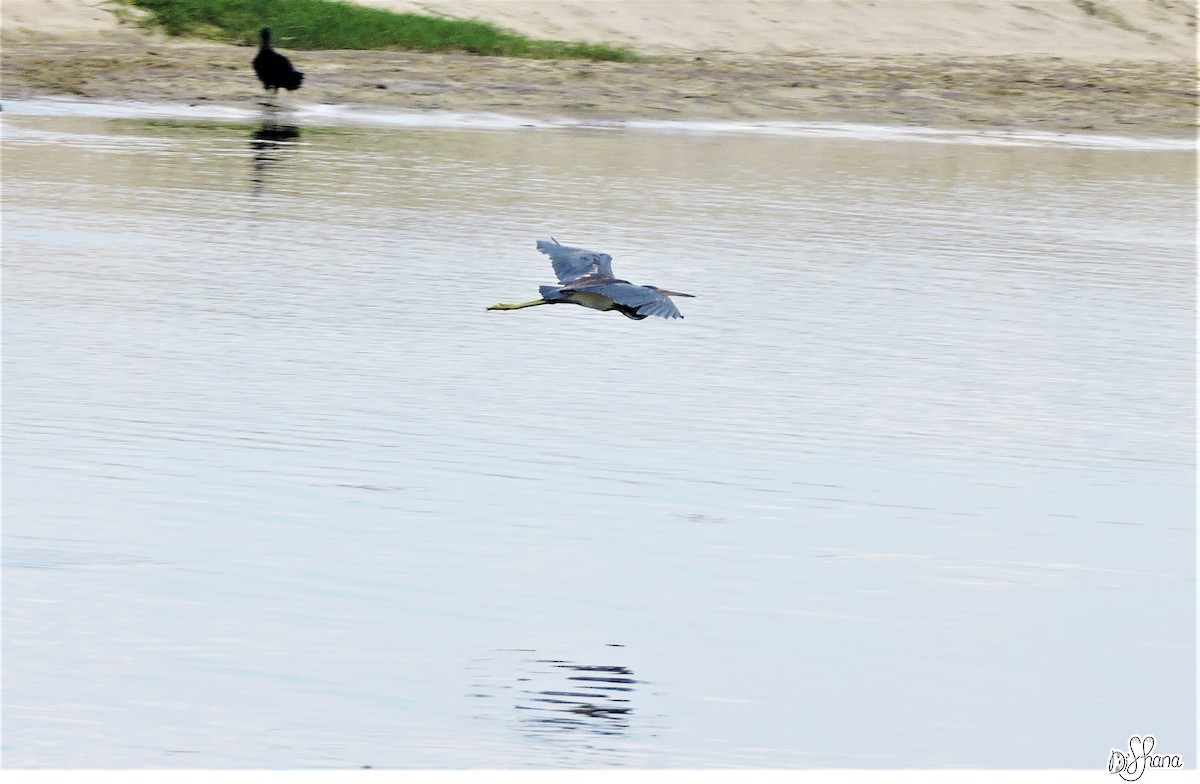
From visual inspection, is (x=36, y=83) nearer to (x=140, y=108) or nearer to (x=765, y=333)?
(x=140, y=108)

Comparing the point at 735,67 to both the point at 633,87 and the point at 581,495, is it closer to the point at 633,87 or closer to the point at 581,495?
the point at 633,87

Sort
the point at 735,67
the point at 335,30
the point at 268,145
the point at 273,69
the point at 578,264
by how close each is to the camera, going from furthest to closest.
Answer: the point at 335,30 → the point at 735,67 → the point at 273,69 → the point at 268,145 → the point at 578,264

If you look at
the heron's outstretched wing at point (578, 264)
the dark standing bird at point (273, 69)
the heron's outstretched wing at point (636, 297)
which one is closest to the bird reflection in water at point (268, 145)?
the dark standing bird at point (273, 69)

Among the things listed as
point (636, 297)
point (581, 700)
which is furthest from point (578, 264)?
point (581, 700)

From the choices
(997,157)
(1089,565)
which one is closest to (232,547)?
(1089,565)

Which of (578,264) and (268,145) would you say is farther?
(268,145)

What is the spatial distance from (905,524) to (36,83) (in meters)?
17.6

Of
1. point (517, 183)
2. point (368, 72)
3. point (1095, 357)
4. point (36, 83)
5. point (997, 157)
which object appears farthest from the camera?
point (368, 72)

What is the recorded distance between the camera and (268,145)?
20.2 metres

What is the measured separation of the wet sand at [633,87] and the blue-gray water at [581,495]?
7.87m

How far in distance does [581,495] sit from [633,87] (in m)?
17.3

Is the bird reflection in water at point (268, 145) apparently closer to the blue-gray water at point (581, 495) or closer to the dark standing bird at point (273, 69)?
the dark standing bird at point (273, 69)

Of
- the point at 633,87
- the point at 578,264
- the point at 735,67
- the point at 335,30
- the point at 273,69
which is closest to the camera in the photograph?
the point at 578,264

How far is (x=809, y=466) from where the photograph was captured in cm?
862
